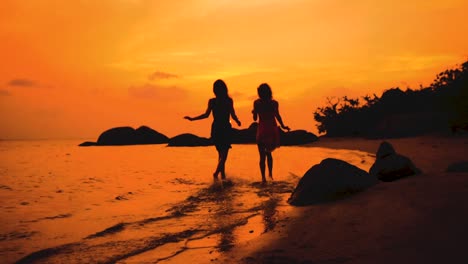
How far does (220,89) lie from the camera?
35.7ft

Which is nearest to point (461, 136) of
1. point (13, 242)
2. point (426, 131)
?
point (426, 131)

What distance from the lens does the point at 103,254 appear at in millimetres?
3828

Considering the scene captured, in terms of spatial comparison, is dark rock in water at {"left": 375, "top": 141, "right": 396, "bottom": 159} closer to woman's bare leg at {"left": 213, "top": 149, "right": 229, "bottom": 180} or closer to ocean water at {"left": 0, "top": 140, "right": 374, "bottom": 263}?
ocean water at {"left": 0, "top": 140, "right": 374, "bottom": 263}

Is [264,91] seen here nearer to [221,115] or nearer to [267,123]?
[267,123]

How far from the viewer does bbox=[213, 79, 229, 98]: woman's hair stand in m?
10.8

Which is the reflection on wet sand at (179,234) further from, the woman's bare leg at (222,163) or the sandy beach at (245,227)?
the woman's bare leg at (222,163)

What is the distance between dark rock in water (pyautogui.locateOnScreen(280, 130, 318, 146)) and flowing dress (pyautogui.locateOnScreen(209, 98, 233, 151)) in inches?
727

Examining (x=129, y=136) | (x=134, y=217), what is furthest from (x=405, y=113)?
(x=129, y=136)

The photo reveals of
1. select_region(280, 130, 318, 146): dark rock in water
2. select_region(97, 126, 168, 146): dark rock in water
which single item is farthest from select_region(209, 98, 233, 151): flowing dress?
select_region(97, 126, 168, 146): dark rock in water

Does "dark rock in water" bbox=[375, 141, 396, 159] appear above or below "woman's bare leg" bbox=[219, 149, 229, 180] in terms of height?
above

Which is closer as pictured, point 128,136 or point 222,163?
point 222,163

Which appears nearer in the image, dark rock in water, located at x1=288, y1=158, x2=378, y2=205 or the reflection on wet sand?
the reflection on wet sand

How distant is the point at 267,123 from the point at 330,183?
4.66m

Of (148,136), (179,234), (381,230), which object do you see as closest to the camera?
(381,230)
